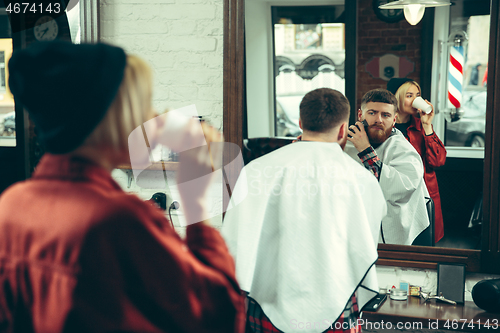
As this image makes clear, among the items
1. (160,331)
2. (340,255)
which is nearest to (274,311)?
(340,255)

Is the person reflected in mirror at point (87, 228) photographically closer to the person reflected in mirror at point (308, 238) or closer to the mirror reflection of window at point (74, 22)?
the person reflected in mirror at point (308, 238)

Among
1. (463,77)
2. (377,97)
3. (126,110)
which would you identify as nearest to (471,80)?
(463,77)

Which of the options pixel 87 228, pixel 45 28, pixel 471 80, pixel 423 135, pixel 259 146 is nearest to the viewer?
pixel 87 228

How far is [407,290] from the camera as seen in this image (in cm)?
202

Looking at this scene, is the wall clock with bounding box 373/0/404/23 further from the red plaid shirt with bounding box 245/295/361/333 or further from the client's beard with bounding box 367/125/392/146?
the red plaid shirt with bounding box 245/295/361/333

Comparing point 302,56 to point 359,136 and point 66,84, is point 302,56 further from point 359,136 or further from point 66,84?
point 66,84

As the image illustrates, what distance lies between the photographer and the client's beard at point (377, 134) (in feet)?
6.71

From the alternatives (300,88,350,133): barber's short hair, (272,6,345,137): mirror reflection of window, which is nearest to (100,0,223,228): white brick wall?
(272,6,345,137): mirror reflection of window

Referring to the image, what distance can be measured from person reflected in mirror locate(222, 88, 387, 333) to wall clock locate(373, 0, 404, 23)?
609 millimetres

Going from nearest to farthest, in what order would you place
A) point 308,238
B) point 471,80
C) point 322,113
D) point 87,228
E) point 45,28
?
point 87,228, point 308,238, point 322,113, point 471,80, point 45,28

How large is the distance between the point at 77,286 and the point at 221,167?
4.71ft

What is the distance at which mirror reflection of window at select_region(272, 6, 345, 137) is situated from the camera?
202 cm

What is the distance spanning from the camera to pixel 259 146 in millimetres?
2115

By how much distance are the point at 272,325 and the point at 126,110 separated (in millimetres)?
1173
